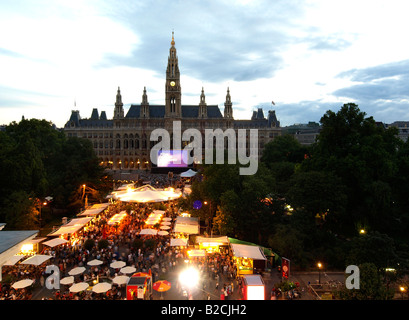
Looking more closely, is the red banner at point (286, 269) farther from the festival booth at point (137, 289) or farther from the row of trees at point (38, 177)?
the row of trees at point (38, 177)

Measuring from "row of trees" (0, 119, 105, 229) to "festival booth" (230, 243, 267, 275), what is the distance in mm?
20154

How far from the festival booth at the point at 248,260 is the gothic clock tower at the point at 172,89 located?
7862 cm

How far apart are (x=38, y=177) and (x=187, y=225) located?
820 inches

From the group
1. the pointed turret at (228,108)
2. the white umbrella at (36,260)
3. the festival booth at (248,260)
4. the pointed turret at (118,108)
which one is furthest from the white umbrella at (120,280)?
the pointed turret at (118,108)

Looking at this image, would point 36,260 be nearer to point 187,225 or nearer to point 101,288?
point 101,288

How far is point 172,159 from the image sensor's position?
73.3m

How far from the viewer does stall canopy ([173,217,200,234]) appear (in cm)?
2762

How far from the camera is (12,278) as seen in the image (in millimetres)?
20188

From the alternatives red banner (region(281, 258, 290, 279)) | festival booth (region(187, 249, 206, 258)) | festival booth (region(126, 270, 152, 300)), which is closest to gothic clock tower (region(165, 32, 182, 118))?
festival booth (region(187, 249, 206, 258))

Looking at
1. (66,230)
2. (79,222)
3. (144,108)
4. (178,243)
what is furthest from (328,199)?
(144,108)

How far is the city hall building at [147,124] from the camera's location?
9719 centimetres

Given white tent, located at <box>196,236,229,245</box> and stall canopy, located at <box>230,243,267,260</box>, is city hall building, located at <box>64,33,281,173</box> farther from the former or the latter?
stall canopy, located at <box>230,243,267,260</box>
